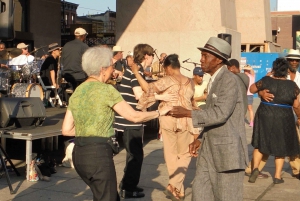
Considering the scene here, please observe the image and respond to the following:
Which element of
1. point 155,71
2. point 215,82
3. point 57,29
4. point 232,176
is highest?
point 57,29

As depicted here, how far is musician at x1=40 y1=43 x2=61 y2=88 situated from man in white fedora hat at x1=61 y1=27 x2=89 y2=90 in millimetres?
3518

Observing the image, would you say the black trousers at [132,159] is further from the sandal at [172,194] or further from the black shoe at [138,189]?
the sandal at [172,194]

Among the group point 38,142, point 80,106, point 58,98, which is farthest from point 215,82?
point 58,98

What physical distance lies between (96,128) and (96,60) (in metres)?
0.58

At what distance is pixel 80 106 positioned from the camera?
15.8ft

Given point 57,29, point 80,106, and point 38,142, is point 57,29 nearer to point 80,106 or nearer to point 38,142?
point 38,142

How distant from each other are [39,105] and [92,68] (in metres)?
4.61

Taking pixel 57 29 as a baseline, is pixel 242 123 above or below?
below

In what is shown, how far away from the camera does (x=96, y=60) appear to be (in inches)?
193

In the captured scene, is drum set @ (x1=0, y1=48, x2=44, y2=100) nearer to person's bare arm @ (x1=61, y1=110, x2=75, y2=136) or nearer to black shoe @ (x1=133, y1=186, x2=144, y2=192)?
black shoe @ (x1=133, y1=186, x2=144, y2=192)

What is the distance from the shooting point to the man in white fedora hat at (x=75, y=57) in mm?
11648

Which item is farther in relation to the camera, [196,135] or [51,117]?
[51,117]

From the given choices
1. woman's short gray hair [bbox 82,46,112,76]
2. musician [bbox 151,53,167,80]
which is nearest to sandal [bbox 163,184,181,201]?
woman's short gray hair [bbox 82,46,112,76]

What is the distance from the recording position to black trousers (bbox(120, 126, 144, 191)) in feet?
25.0
